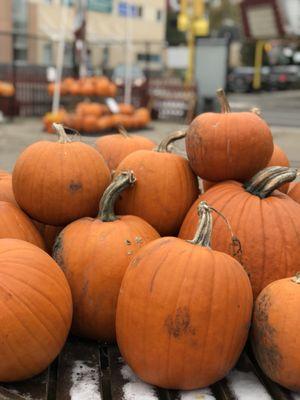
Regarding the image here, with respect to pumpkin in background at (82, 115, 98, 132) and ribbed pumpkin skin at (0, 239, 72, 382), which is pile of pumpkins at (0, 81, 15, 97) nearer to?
pumpkin in background at (82, 115, 98, 132)

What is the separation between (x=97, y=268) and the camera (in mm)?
2348

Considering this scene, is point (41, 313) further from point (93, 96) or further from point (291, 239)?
point (93, 96)

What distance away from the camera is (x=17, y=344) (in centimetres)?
201

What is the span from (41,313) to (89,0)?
1513cm

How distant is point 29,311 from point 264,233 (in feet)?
3.29

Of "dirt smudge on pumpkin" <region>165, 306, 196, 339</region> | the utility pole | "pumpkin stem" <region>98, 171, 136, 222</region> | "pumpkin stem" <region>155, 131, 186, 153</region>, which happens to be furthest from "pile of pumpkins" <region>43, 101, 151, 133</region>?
"dirt smudge on pumpkin" <region>165, 306, 196, 339</region>

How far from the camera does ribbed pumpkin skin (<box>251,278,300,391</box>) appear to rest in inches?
80.2

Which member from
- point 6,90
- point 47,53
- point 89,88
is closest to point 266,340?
point 89,88

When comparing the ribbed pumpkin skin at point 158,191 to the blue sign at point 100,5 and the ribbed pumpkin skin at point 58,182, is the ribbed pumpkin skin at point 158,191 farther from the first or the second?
the blue sign at point 100,5

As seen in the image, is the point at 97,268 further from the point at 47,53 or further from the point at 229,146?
the point at 47,53

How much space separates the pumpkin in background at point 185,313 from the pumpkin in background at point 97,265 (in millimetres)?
228

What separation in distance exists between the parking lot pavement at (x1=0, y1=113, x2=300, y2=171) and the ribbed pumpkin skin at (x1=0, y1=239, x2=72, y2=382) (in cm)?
495

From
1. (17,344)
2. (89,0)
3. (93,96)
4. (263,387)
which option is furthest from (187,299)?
(89,0)

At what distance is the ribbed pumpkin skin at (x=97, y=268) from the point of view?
7.72 feet
